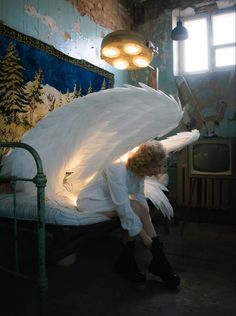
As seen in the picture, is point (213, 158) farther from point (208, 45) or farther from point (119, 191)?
point (119, 191)

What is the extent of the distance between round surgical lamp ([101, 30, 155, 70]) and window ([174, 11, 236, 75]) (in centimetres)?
217

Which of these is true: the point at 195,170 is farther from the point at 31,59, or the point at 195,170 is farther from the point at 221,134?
the point at 31,59

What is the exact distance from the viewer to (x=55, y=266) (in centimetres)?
239

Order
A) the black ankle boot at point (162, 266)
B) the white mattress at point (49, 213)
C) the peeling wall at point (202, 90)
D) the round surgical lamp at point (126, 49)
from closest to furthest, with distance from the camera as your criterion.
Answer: the white mattress at point (49, 213), the black ankle boot at point (162, 266), the round surgical lamp at point (126, 49), the peeling wall at point (202, 90)

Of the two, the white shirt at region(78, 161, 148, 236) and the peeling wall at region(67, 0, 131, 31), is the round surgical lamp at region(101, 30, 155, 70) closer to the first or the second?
the white shirt at region(78, 161, 148, 236)

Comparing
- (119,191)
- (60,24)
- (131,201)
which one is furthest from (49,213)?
(60,24)

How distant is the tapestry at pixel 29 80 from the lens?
2.54 metres

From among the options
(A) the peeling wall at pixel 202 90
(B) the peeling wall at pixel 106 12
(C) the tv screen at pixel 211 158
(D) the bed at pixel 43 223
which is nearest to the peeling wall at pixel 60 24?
(B) the peeling wall at pixel 106 12

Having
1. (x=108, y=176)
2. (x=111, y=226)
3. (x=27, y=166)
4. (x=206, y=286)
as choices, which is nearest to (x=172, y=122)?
(x=108, y=176)

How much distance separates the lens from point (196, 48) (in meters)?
4.55

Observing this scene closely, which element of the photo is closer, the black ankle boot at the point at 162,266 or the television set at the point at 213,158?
the black ankle boot at the point at 162,266

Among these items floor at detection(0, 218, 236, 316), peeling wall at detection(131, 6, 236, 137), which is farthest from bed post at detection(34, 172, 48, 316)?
peeling wall at detection(131, 6, 236, 137)

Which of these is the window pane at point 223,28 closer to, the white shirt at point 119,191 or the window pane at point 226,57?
the window pane at point 226,57

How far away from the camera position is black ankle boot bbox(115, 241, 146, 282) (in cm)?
216
